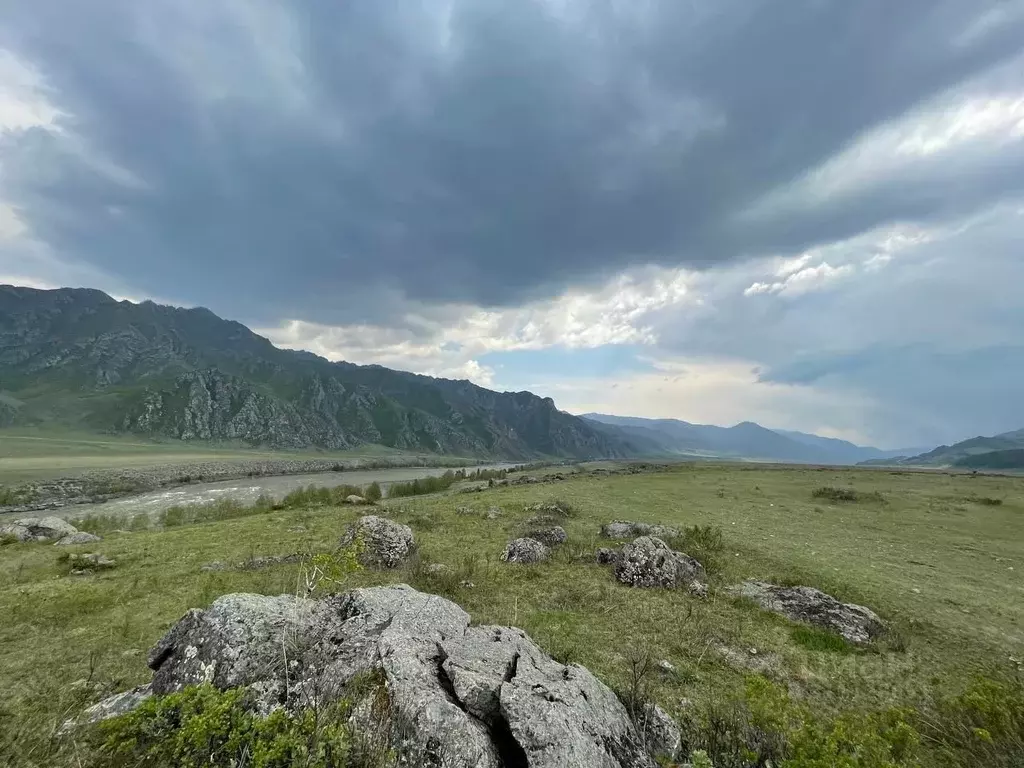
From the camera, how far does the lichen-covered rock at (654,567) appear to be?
1769cm

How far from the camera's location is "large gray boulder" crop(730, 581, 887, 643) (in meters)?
13.9

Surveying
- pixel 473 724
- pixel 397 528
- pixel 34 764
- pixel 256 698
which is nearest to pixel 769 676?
pixel 473 724

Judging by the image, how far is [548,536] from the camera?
79.5 ft

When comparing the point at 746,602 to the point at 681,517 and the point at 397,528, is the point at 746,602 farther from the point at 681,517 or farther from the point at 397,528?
the point at 681,517

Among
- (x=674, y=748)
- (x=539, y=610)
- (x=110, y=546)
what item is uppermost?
(x=674, y=748)

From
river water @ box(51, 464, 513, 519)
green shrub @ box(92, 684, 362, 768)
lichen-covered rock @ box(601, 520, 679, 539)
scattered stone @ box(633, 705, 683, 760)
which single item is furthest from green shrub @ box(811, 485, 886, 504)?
river water @ box(51, 464, 513, 519)

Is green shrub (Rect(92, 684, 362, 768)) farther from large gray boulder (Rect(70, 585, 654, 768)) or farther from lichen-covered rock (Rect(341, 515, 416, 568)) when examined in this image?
lichen-covered rock (Rect(341, 515, 416, 568))

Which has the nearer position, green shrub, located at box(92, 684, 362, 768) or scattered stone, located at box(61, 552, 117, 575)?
green shrub, located at box(92, 684, 362, 768)

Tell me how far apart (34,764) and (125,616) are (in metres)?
9.02

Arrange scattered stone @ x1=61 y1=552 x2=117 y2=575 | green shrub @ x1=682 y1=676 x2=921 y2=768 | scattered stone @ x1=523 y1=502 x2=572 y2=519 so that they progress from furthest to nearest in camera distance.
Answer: scattered stone @ x1=523 y1=502 x2=572 y2=519 < scattered stone @ x1=61 y1=552 x2=117 y2=575 < green shrub @ x1=682 y1=676 x2=921 y2=768

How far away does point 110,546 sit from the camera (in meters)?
23.1

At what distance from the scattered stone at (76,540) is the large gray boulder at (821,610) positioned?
1315 inches

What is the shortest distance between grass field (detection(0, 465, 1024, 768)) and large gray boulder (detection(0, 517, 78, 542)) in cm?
233

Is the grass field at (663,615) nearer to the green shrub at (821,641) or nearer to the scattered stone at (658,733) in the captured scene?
the green shrub at (821,641)
